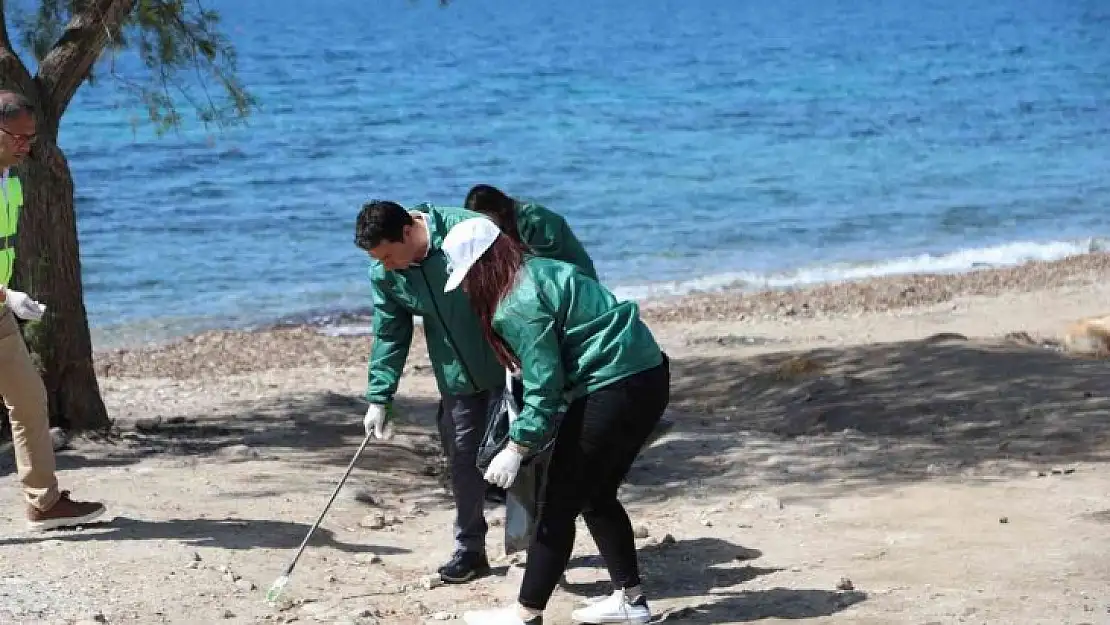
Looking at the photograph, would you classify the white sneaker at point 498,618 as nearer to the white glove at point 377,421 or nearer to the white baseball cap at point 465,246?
the white glove at point 377,421

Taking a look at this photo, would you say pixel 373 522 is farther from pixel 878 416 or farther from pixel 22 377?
pixel 878 416

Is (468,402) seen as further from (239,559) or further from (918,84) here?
(918,84)

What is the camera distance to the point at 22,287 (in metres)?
8.13

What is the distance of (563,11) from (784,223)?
54494 mm

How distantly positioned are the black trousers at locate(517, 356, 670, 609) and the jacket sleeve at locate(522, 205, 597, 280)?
152 cm

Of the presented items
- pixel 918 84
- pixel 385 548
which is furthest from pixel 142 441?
pixel 918 84

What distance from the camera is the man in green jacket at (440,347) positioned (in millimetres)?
5291

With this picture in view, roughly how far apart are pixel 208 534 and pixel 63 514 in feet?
1.92

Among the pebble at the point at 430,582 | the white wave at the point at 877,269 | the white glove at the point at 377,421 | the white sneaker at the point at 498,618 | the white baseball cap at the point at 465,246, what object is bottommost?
the white wave at the point at 877,269

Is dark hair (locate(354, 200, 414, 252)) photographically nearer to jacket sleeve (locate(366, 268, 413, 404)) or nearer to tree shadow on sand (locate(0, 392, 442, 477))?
jacket sleeve (locate(366, 268, 413, 404))

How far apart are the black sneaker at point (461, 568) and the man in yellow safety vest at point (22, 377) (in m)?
1.56

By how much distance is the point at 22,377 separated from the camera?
6172 mm

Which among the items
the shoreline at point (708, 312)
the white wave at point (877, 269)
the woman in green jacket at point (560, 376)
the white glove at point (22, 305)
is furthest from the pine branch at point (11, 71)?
the white wave at point (877, 269)

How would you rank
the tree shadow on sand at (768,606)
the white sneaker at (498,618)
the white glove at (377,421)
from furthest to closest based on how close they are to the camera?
the white glove at (377,421) → the tree shadow on sand at (768,606) → the white sneaker at (498,618)
